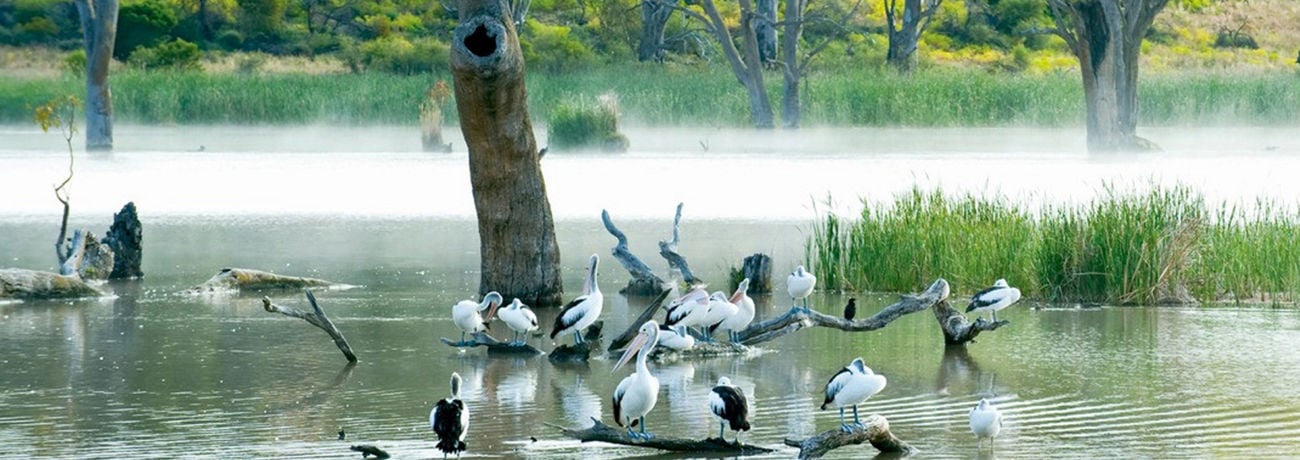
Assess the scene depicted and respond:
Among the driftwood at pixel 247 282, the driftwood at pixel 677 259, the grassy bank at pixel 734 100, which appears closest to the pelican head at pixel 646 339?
the driftwood at pixel 677 259

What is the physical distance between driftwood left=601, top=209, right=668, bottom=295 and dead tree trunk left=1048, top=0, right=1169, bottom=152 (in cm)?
1851

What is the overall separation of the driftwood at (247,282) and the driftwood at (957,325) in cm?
559

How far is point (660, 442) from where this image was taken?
8883 millimetres

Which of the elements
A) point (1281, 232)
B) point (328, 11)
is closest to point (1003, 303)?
point (1281, 232)

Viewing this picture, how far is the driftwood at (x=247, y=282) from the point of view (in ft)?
51.9

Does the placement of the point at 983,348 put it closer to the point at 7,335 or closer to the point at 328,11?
the point at 7,335

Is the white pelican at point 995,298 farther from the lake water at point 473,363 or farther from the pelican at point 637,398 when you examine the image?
the pelican at point 637,398

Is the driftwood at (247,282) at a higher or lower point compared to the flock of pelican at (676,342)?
lower

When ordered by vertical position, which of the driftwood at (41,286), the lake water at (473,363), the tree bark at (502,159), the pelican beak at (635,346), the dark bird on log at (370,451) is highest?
the tree bark at (502,159)

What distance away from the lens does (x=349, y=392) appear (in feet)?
35.5

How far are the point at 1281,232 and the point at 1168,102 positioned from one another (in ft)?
100

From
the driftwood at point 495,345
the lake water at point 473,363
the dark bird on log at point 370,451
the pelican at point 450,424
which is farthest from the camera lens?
the driftwood at point 495,345

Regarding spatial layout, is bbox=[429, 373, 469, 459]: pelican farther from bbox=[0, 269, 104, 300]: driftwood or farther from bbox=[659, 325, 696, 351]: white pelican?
bbox=[0, 269, 104, 300]: driftwood

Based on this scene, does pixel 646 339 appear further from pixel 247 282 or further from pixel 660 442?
pixel 247 282
